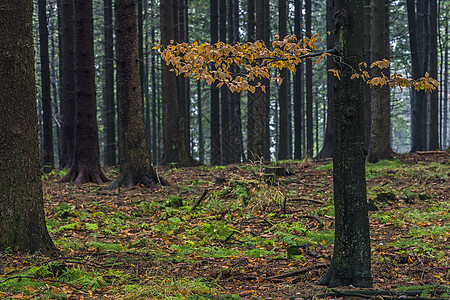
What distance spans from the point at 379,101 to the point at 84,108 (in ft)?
30.2

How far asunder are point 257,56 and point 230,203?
16.7ft

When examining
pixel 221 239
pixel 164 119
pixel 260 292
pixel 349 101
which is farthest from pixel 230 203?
pixel 164 119

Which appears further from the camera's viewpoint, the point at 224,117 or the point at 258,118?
the point at 224,117

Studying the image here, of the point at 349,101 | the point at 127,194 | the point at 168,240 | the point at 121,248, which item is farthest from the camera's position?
the point at 127,194

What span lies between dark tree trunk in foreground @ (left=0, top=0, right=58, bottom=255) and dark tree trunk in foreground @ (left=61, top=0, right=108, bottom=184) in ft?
23.3

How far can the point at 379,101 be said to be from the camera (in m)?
13.2

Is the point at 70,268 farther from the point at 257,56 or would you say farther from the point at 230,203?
the point at 230,203

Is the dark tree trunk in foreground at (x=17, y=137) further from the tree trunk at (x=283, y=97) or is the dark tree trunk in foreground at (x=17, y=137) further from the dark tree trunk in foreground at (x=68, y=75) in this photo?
the tree trunk at (x=283, y=97)

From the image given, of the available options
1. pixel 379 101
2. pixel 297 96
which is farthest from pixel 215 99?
pixel 379 101

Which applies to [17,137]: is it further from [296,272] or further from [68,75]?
[68,75]

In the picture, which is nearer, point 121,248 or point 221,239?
point 121,248

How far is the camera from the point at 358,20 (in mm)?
4074

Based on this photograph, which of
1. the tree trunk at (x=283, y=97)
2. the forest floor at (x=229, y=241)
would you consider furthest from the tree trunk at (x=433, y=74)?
the forest floor at (x=229, y=241)

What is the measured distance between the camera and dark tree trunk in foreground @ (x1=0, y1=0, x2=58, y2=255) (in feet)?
15.3
